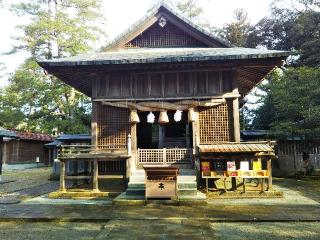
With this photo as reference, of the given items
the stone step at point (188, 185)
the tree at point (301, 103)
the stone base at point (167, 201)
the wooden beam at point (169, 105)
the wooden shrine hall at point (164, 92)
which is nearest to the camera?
the stone base at point (167, 201)

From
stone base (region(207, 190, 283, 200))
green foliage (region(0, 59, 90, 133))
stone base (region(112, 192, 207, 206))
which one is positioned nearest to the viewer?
stone base (region(112, 192, 207, 206))

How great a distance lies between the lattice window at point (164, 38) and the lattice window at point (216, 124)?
4.34 metres

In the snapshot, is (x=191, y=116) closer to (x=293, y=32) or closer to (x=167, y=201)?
(x=167, y=201)

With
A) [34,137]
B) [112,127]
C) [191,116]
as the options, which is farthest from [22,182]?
[34,137]

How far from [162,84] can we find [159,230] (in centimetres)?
953

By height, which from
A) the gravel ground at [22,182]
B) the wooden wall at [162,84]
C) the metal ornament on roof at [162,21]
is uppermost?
the metal ornament on roof at [162,21]

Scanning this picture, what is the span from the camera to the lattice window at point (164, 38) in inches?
716

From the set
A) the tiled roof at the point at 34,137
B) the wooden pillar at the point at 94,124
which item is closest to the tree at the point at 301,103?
the wooden pillar at the point at 94,124

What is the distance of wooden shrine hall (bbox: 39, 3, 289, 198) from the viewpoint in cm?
1470

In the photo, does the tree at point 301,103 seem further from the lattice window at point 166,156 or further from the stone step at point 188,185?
the stone step at point 188,185

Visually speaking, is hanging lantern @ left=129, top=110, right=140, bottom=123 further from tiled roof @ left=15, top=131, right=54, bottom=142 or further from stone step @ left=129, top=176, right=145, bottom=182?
tiled roof @ left=15, top=131, right=54, bottom=142

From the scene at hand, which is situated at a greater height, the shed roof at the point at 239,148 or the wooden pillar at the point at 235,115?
the wooden pillar at the point at 235,115

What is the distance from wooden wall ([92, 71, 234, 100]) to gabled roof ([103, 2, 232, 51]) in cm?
236

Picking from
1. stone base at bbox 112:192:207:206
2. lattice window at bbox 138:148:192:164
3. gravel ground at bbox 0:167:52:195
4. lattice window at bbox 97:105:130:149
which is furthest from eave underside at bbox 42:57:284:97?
gravel ground at bbox 0:167:52:195
